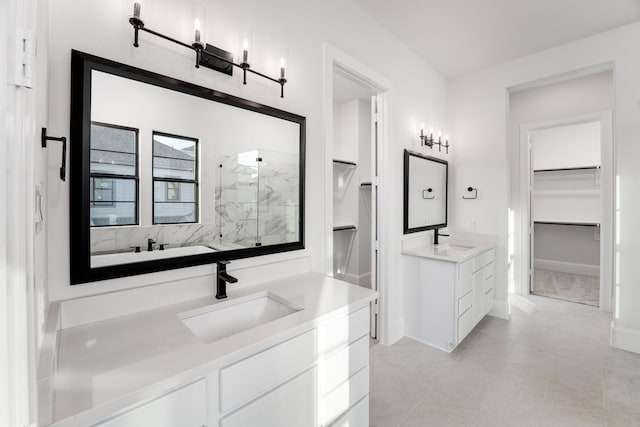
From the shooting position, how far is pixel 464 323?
8.46 ft

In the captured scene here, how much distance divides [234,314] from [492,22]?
122 inches

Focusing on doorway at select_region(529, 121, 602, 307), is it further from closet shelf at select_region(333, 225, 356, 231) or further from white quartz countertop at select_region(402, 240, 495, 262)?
closet shelf at select_region(333, 225, 356, 231)

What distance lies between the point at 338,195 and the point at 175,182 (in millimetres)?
3081

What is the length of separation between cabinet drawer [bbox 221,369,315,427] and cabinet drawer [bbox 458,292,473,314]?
1831 millimetres

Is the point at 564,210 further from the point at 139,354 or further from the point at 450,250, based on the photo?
the point at 139,354

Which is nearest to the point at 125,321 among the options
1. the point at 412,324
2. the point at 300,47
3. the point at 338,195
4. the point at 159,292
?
the point at 159,292

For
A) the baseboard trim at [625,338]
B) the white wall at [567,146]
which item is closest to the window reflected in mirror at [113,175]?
the baseboard trim at [625,338]

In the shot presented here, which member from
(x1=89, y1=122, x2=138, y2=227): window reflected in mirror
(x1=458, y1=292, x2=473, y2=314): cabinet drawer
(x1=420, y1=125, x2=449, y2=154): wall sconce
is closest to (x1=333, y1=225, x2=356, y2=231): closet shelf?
(x1=420, y1=125, x2=449, y2=154): wall sconce

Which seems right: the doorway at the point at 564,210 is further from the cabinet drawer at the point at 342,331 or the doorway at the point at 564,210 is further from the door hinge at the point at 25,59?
the door hinge at the point at 25,59

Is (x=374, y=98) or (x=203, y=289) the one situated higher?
A: (x=374, y=98)

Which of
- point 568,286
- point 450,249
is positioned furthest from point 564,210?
point 450,249

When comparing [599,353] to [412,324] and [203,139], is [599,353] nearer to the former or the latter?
[412,324]

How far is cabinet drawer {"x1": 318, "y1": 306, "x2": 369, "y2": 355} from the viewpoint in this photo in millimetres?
1206

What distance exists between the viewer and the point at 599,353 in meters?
2.48
